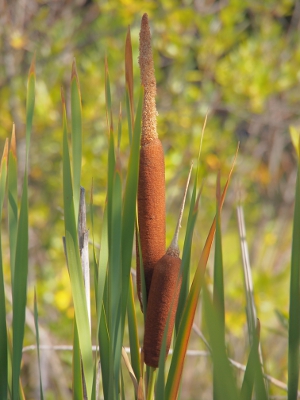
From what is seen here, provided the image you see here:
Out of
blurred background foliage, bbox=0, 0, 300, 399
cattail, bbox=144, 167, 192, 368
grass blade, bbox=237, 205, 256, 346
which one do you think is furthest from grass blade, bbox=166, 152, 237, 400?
blurred background foliage, bbox=0, 0, 300, 399

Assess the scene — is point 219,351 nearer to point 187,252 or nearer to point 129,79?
point 187,252

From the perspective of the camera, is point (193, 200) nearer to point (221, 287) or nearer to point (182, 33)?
point (221, 287)

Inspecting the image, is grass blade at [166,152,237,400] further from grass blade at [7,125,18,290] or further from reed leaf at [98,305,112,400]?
grass blade at [7,125,18,290]

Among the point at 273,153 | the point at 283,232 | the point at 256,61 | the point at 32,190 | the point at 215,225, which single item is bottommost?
the point at 215,225

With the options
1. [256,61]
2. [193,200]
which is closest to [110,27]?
[256,61]

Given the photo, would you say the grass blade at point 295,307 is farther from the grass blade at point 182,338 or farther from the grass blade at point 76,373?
the grass blade at point 76,373

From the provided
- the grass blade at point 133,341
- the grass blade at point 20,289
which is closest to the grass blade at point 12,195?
the grass blade at point 20,289

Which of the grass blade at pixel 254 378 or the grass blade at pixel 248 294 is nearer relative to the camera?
the grass blade at pixel 254 378
